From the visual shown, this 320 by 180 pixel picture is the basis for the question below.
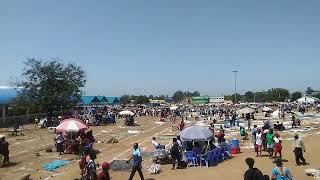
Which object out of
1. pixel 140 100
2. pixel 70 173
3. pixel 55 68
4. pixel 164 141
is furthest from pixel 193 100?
pixel 70 173

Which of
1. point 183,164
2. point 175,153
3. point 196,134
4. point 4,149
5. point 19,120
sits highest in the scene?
point 196,134

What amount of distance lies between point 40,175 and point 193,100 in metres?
129

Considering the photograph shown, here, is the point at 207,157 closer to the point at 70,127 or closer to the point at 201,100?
the point at 70,127

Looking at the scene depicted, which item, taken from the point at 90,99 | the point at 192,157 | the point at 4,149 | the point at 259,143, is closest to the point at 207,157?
the point at 192,157

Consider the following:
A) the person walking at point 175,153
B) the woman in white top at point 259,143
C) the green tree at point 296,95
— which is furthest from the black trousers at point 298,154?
the green tree at point 296,95

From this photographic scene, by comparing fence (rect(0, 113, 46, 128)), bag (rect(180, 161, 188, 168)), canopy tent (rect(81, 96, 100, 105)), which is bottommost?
bag (rect(180, 161, 188, 168))

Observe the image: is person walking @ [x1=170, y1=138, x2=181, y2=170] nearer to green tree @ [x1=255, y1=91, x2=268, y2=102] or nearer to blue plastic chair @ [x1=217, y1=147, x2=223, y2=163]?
blue plastic chair @ [x1=217, y1=147, x2=223, y2=163]

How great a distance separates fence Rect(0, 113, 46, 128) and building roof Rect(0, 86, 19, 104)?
3.71 meters

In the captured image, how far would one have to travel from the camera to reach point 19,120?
150 ft

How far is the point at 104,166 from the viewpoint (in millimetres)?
10992

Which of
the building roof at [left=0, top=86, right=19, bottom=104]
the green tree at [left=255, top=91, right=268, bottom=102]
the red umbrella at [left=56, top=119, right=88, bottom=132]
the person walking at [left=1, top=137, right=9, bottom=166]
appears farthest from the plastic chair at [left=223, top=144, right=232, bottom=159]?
the green tree at [left=255, top=91, right=268, bottom=102]

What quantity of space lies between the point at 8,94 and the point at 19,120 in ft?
26.0

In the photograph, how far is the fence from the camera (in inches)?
1698

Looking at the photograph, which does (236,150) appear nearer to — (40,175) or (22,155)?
(40,175)
